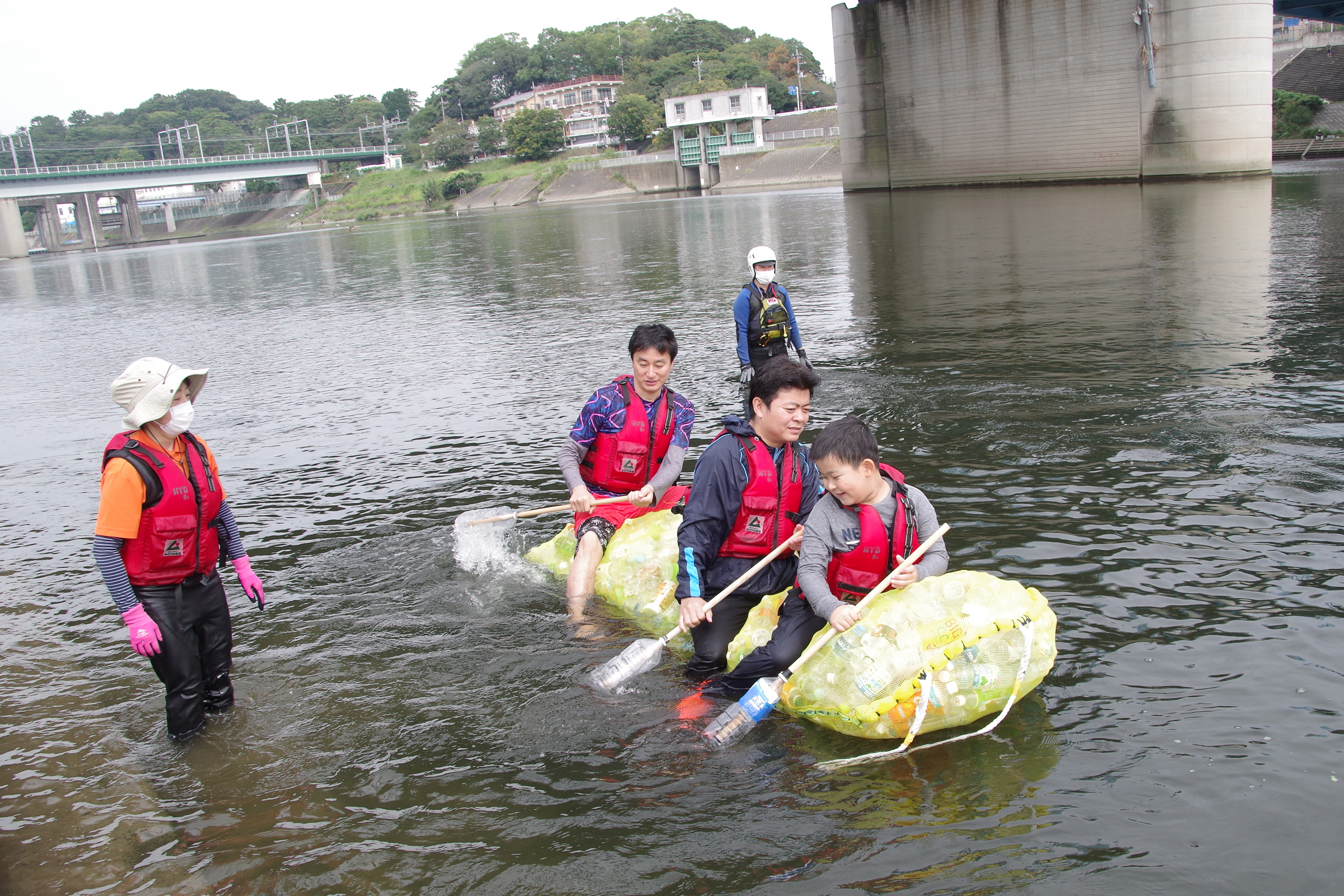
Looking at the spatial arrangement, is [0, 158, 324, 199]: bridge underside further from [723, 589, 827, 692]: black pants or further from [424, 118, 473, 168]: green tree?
[723, 589, 827, 692]: black pants

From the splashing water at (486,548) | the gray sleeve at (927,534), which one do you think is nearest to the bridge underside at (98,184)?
the splashing water at (486,548)

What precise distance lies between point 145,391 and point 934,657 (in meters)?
4.28

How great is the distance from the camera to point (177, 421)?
16.7 ft

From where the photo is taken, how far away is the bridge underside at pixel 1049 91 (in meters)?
42.5

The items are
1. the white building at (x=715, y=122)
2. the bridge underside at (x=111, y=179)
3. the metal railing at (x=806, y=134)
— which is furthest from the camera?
the white building at (x=715, y=122)

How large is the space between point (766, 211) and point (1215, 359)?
46656 millimetres

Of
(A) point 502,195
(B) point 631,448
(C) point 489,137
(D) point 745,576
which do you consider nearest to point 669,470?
(B) point 631,448

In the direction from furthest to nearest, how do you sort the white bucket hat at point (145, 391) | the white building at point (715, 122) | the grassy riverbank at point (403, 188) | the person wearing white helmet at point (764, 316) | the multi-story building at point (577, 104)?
the multi-story building at point (577, 104) → the grassy riverbank at point (403, 188) → the white building at point (715, 122) → the person wearing white helmet at point (764, 316) → the white bucket hat at point (145, 391)

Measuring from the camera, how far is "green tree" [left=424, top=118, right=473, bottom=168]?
463 feet

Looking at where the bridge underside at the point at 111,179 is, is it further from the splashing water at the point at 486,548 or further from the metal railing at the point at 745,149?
the splashing water at the point at 486,548

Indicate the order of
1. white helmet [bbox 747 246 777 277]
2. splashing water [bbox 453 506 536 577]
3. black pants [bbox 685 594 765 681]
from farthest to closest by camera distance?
white helmet [bbox 747 246 777 277], splashing water [bbox 453 506 536 577], black pants [bbox 685 594 765 681]

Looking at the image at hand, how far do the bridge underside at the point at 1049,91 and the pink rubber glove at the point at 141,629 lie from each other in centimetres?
4863

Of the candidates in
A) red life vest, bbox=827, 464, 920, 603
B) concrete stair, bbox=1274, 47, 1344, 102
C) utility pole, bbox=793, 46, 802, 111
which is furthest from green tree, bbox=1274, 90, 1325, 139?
utility pole, bbox=793, 46, 802, 111

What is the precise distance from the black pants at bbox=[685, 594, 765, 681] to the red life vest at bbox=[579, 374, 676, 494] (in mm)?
1792
